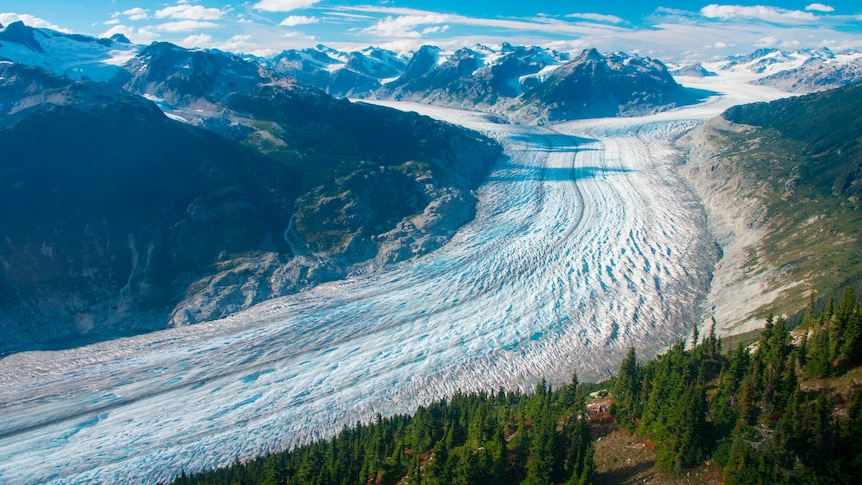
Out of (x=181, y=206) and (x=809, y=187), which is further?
(x=181, y=206)

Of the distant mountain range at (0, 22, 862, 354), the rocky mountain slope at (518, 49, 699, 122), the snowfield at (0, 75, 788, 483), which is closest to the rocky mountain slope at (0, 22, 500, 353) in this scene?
the distant mountain range at (0, 22, 862, 354)

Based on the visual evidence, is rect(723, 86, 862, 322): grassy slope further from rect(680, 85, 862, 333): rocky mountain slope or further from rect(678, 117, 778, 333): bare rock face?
rect(678, 117, 778, 333): bare rock face

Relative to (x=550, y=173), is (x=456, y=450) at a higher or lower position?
lower

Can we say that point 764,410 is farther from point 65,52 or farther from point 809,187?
point 65,52

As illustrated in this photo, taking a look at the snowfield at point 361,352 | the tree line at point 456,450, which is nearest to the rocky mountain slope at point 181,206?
the snowfield at point 361,352

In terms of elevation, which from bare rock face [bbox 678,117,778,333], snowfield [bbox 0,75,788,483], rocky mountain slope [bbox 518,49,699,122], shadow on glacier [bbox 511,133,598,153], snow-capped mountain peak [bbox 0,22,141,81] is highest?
snow-capped mountain peak [bbox 0,22,141,81]

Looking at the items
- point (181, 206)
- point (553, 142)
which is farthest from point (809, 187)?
point (181, 206)
